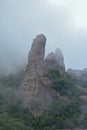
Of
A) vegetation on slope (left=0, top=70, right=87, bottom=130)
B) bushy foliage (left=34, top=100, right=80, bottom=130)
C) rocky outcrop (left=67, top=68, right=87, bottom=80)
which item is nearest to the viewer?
vegetation on slope (left=0, top=70, right=87, bottom=130)

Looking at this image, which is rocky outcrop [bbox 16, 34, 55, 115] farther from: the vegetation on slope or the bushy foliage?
the bushy foliage

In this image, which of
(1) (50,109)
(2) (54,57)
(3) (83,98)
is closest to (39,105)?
(1) (50,109)

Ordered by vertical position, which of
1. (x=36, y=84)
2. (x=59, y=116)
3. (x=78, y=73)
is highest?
(x=78, y=73)

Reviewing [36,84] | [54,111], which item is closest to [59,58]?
[36,84]

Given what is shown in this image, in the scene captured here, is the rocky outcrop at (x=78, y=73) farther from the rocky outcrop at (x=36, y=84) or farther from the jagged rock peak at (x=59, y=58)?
the rocky outcrop at (x=36, y=84)

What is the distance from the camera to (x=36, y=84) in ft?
187

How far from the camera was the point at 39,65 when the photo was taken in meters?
58.9

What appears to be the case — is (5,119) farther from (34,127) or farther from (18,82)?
(18,82)

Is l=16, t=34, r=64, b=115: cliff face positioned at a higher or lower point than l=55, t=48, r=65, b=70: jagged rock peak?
lower

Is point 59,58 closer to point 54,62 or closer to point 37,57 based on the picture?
point 54,62

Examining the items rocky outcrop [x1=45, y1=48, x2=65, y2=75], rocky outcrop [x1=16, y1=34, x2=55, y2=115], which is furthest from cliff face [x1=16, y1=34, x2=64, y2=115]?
rocky outcrop [x1=45, y1=48, x2=65, y2=75]

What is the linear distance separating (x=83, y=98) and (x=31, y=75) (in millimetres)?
6192

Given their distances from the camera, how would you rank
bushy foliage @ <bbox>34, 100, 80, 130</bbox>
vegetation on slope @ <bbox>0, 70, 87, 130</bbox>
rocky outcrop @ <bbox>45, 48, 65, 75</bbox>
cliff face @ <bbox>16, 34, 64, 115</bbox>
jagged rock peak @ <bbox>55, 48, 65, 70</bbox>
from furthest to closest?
jagged rock peak @ <bbox>55, 48, 65, 70</bbox> → rocky outcrop @ <bbox>45, 48, 65, 75</bbox> → cliff face @ <bbox>16, 34, 64, 115</bbox> → bushy foliage @ <bbox>34, 100, 80, 130</bbox> → vegetation on slope @ <bbox>0, 70, 87, 130</bbox>

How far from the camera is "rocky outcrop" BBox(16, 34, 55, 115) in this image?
56.1 meters
